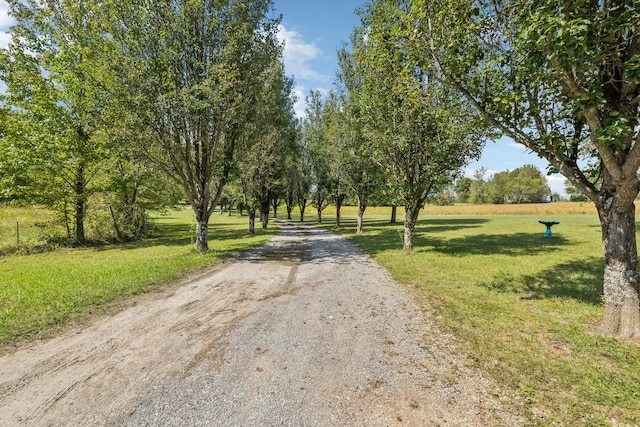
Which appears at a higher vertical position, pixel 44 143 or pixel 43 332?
pixel 44 143

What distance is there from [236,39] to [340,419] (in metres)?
14.2

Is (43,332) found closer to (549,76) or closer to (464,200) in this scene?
(549,76)

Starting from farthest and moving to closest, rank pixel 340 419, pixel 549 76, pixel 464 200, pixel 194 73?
pixel 464 200 → pixel 194 73 → pixel 549 76 → pixel 340 419

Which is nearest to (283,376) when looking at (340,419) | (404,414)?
Result: (340,419)

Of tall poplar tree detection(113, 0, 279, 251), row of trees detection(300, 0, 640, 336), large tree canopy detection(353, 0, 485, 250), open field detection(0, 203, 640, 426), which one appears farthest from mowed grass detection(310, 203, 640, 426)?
tall poplar tree detection(113, 0, 279, 251)

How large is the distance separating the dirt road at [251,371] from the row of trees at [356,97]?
3684 millimetres

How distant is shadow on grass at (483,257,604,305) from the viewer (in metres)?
7.57

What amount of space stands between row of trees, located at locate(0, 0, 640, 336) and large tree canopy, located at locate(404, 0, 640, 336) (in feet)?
0.11

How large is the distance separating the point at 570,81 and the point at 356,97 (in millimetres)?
17059

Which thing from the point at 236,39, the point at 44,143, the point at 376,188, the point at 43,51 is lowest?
the point at 376,188

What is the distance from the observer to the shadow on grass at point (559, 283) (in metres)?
7.57

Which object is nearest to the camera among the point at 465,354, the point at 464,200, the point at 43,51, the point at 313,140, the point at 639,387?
the point at 639,387

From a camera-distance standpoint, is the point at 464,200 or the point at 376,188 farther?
the point at 464,200

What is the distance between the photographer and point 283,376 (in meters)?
3.94
